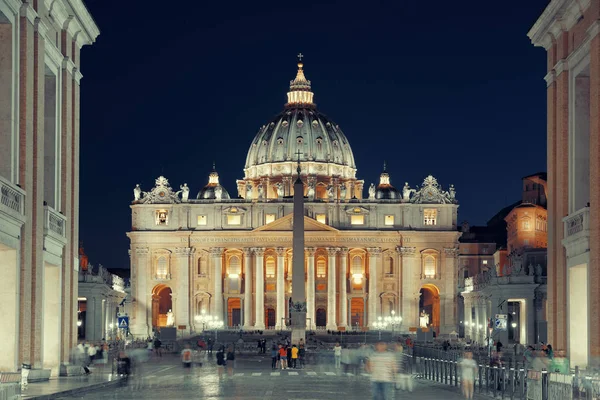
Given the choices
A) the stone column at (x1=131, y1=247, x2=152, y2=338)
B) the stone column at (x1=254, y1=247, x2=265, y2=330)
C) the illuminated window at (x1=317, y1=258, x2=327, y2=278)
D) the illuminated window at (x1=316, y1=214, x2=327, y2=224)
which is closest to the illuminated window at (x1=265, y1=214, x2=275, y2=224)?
the stone column at (x1=254, y1=247, x2=265, y2=330)

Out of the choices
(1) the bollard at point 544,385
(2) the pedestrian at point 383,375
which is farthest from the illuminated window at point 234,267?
(2) the pedestrian at point 383,375

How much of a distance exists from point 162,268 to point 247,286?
38.0 feet

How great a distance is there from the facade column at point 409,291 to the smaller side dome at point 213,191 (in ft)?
84.1

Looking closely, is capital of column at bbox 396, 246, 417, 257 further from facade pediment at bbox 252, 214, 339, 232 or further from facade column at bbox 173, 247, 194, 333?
facade column at bbox 173, 247, 194, 333

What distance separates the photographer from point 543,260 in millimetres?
123625

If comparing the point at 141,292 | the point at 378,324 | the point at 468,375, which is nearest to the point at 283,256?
the point at 378,324

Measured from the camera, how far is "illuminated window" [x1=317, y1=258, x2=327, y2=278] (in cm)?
17550

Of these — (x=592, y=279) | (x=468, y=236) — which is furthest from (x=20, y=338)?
(x=468, y=236)

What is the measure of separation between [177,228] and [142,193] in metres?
7.80

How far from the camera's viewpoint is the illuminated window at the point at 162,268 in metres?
172

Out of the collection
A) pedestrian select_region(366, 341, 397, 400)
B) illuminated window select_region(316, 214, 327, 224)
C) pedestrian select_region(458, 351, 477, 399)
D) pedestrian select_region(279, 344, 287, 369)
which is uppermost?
illuminated window select_region(316, 214, 327, 224)

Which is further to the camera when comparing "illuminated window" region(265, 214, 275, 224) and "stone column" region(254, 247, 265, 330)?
"illuminated window" region(265, 214, 275, 224)

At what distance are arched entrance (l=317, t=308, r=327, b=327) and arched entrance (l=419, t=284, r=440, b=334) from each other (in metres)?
13.5

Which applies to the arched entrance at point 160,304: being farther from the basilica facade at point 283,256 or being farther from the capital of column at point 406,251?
the capital of column at point 406,251
